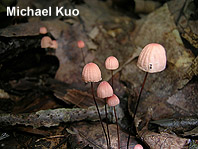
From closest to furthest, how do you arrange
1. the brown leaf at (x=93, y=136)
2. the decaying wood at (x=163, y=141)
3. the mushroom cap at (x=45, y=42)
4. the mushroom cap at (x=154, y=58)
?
the mushroom cap at (x=154, y=58)
the decaying wood at (x=163, y=141)
the brown leaf at (x=93, y=136)
the mushroom cap at (x=45, y=42)

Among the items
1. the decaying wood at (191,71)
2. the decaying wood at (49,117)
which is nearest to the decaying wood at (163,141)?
the decaying wood at (49,117)

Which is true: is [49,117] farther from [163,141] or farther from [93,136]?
[163,141]

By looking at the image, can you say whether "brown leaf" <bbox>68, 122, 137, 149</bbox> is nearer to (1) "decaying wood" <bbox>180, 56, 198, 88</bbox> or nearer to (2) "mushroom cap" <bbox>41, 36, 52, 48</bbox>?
(1) "decaying wood" <bbox>180, 56, 198, 88</bbox>

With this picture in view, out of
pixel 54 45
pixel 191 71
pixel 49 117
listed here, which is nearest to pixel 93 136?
pixel 49 117

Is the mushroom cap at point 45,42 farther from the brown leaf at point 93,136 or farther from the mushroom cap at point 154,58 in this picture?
the mushroom cap at point 154,58

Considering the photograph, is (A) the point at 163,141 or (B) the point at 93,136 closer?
(A) the point at 163,141

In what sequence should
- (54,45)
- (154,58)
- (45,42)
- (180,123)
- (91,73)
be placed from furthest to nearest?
1. (54,45)
2. (45,42)
3. (180,123)
4. (91,73)
5. (154,58)

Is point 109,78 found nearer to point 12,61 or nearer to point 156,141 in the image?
point 156,141

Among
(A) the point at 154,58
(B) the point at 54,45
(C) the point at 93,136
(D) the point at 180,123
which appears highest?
(B) the point at 54,45
